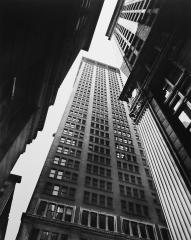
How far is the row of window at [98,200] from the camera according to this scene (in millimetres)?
45531

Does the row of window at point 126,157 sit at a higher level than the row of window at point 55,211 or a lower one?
lower

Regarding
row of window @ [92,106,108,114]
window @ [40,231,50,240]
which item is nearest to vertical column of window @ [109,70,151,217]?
row of window @ [92,106,108,114]

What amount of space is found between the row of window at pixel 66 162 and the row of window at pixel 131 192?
11.7m

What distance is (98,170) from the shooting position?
56.2 m

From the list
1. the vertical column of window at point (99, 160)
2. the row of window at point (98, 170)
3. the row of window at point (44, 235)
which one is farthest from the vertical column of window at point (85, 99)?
the row of window at point (44, 235)

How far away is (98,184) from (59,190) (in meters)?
9.65

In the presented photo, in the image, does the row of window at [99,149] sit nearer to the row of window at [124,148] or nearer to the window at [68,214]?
the row of window at [124,148]

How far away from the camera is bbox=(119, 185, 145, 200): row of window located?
50.6m

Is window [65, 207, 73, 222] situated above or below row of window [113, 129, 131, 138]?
above

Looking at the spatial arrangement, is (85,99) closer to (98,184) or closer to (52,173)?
(98,184)

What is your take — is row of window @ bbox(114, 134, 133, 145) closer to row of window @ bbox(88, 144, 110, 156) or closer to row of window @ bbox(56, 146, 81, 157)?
row of window @ bbox(88, 144, 110, 156)

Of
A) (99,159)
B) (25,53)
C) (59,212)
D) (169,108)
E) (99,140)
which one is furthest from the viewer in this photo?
(99,140)

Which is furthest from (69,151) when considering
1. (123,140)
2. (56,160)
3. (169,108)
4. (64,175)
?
(169,108)

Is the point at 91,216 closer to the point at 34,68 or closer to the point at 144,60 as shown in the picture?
the point at 144,60
